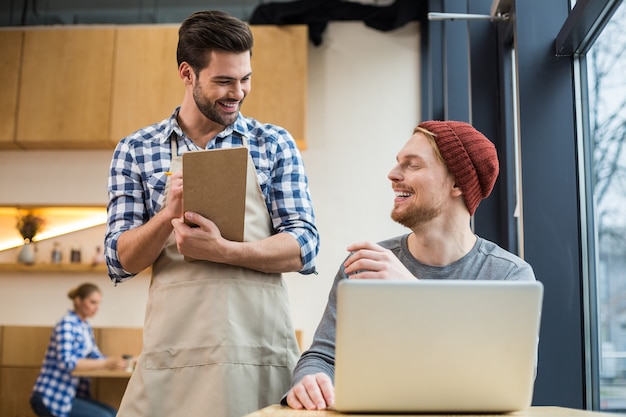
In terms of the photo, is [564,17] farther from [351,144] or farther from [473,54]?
[351,144]

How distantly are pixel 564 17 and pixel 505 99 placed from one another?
0.66 metres

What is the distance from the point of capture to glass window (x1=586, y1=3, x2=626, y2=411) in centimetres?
196

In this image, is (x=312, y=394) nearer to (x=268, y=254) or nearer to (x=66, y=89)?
(x=268, y=254)

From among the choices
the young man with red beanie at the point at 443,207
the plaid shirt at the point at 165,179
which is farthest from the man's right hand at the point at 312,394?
the plaid shirt at the point at 165,179

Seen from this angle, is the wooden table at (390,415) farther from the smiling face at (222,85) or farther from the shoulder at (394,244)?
the smiling face at (222,85)

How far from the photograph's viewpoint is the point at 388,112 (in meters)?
5.82

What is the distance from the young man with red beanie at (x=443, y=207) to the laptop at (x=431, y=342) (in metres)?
0.56

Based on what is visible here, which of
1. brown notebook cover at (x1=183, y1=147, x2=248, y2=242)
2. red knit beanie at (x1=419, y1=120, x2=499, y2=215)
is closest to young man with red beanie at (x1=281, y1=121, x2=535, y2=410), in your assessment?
red knit beanie at (x1=419, y1=120, x2=499, y2=215)

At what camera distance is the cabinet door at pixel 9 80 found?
5762 millimetres

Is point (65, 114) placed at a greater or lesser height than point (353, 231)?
greater

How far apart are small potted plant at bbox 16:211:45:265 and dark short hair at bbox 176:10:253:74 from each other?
419cm

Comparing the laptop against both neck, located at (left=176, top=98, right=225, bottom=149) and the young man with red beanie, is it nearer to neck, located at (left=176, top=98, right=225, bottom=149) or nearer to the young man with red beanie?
the young man with red beanie

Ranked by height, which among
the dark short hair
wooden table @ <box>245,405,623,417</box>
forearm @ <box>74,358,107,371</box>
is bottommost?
forearm @ <box>74,358,107,371</box>

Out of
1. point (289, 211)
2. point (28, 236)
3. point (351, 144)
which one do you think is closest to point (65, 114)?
point (28, 236)
